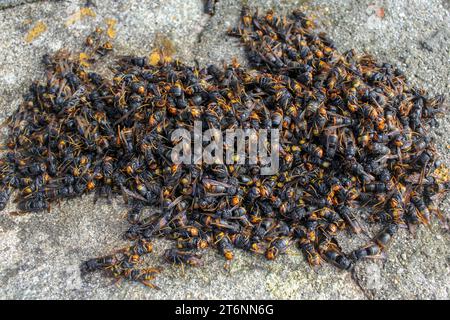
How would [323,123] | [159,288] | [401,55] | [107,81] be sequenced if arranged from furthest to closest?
[401,55] → [107,81] → [323,123] → [159,288]

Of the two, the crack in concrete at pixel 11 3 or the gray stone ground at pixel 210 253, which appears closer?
the gray stone ground at pixel 210 253

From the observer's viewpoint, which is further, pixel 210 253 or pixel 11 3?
pixel 11 3

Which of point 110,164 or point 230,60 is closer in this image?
point 110,164

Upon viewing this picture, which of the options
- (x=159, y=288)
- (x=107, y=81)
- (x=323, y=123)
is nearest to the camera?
(x=159, y=288)

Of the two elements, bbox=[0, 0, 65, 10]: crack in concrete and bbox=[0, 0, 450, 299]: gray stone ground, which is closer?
bbox=[0, 0, 450, 299]: gray stone ground

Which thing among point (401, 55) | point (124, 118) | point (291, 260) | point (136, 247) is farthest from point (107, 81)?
point (401, 55)

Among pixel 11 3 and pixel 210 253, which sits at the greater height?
pixel 11 3

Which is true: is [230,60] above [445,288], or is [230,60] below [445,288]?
above

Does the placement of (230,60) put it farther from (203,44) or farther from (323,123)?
(323,123)
